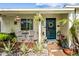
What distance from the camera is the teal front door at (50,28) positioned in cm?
1617

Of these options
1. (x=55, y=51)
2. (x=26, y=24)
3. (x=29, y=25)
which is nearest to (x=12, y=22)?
(x=26, y=24)

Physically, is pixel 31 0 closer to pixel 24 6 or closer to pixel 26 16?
pixel 24 6

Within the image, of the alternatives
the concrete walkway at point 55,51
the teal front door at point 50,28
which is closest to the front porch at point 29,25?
the teal front door at point 50,28

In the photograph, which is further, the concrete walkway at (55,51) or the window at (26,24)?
the window at (26,24)

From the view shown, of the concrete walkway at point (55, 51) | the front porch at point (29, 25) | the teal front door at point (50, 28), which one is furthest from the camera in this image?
the teal front door at point (50, 28)

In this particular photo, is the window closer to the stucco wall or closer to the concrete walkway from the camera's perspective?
the stucco wall

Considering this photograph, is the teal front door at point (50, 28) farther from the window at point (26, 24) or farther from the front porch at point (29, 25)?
the window at point (26, 24)

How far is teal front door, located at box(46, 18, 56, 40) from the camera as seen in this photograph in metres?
16.2

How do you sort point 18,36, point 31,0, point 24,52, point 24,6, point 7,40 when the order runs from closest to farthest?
point 31,0 < point 24,52 < point 7,40 < point 24,6 < point 18,36

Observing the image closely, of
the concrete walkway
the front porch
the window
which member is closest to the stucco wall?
the front porch

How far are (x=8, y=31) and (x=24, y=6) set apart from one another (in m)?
3.02

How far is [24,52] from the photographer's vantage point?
8.74 meters

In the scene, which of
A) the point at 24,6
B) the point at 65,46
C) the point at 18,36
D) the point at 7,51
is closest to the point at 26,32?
the point at 18,36

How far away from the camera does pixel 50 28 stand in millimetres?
16312
